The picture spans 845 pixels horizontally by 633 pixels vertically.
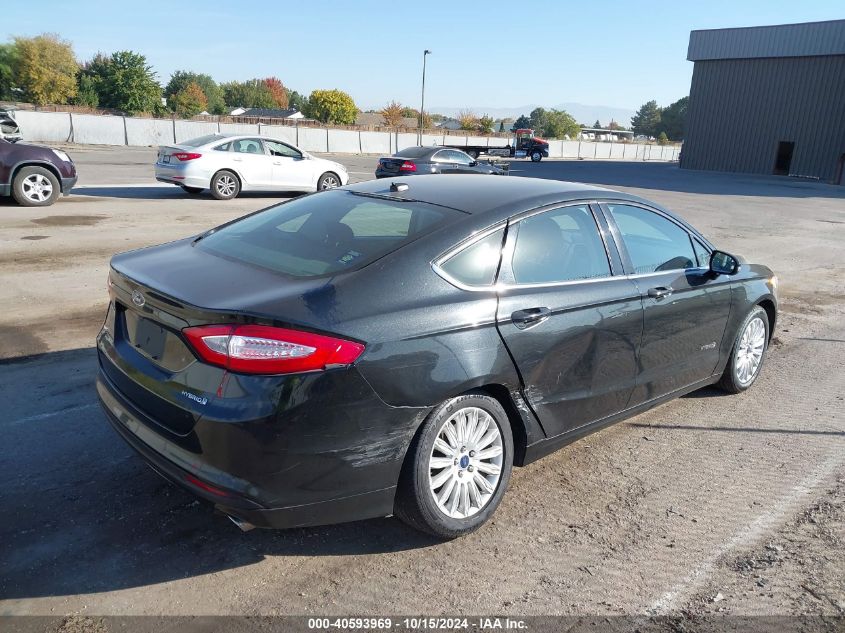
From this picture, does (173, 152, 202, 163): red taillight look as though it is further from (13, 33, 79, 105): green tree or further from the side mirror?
(13, 33, 79, 105): green tree

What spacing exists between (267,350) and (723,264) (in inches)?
130

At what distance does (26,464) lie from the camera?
147 inches

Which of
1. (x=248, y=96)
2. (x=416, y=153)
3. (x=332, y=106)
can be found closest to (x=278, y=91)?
(x=248, y=96)

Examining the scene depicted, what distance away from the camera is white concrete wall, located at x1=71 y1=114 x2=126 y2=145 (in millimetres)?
43219

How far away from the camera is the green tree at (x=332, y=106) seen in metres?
101

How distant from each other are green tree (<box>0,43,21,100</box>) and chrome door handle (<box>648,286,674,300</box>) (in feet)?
293

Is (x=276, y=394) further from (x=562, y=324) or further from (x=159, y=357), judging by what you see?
(x=562, y=324)

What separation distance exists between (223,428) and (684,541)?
2259mm

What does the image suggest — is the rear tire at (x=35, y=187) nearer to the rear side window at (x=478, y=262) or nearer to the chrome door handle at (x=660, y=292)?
the rear side window at (x=478, y=262)

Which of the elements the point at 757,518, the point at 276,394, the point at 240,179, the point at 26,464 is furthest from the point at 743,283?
the point at 240,179

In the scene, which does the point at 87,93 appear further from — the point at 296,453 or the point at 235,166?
the point at 296,453

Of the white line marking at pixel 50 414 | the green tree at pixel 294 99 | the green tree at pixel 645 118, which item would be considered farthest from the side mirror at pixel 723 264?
the green tree at pixel 645 118

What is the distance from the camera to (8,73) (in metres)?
76.2

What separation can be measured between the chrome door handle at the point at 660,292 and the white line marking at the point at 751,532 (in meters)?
1.29
